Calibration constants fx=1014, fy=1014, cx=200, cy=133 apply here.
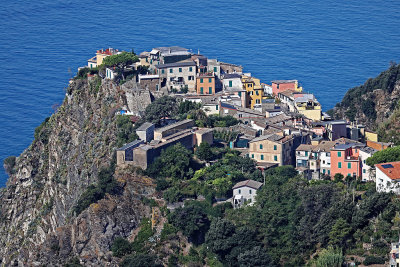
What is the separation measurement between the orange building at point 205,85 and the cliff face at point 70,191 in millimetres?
6553

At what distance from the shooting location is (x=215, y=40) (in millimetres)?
164250

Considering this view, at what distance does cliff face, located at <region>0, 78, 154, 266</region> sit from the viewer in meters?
76.7

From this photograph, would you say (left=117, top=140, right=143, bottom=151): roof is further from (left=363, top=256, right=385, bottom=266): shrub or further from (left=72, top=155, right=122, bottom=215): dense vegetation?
(left=363, top=256, right=385, bottom=266): shrub

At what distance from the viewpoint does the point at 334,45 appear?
524ft

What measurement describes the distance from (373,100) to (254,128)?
29571mm

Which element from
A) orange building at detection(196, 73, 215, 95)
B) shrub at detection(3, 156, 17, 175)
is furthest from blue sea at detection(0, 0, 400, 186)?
orange building at detection(196, 73, 215, 95)

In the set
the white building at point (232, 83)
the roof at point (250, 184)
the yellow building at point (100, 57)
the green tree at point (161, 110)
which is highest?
the yellow building at point (100, 57)

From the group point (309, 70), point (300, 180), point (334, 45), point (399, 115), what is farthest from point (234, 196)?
point (334, 45)

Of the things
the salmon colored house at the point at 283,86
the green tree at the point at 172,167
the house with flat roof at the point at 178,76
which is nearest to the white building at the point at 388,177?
the green tree at the point at 172,167

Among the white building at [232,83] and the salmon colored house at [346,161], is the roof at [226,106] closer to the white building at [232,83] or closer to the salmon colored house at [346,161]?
the white building at [232,83]

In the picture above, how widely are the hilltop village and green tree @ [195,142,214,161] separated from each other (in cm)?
171

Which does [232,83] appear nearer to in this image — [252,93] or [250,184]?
[252,93]

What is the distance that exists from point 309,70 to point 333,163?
66973 mm

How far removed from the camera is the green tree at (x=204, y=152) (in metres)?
79.7
